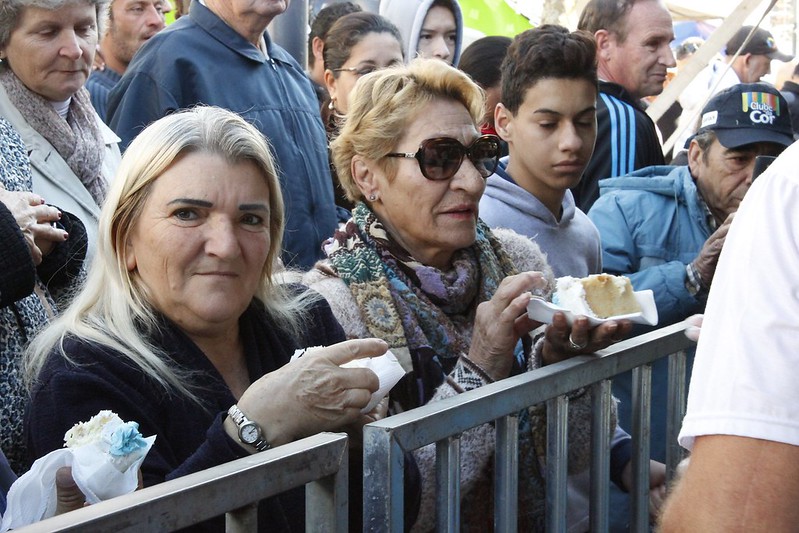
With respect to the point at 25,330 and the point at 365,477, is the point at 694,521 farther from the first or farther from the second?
the point at 25,330

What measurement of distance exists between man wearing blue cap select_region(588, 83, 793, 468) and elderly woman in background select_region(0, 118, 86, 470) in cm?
200

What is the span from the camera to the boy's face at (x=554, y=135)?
3703 mm

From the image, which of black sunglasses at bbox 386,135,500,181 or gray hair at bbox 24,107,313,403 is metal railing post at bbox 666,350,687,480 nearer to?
black sunglasses at bbox 386,135,500,181

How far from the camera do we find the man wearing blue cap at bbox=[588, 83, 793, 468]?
388 centimetres

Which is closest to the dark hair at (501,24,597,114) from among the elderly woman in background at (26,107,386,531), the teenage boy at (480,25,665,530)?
the teenage boy at (480,25,665,530)

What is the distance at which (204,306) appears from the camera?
223 centimetres

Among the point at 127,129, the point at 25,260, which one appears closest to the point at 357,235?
the point at 25,260

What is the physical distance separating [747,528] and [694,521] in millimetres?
71

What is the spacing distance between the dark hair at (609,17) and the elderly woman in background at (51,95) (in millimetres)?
2986

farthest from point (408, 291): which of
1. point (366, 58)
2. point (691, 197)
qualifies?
point (366, 58)

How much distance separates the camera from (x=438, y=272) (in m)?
2.88

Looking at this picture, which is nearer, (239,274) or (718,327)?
(718,327)

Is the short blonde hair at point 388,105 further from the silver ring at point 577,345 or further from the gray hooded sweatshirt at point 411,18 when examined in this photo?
the gray hooded sweatshirt at point 411,18

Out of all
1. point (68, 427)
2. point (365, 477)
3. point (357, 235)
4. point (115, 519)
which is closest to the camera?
point (115, 519)
